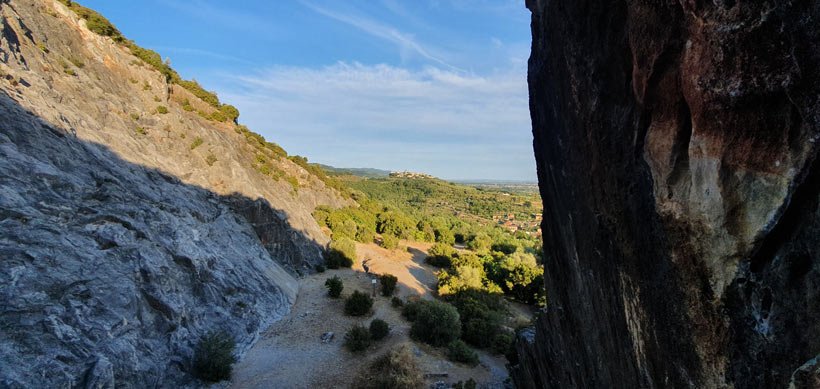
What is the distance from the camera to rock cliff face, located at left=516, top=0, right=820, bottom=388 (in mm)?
2252

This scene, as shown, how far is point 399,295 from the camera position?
18672 millimetres

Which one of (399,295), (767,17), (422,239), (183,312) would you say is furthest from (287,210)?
(767,17)

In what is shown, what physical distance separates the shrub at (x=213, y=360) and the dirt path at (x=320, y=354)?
0.47 meters

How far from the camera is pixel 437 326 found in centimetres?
1352

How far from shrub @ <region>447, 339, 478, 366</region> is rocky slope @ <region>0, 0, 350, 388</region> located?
775cm

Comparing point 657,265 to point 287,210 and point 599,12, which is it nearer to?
point 599,12

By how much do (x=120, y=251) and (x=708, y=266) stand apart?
14.0 metres

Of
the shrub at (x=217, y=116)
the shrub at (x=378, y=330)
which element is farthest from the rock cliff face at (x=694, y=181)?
the shrub at (x=217, y=116)

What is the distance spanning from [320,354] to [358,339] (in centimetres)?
146

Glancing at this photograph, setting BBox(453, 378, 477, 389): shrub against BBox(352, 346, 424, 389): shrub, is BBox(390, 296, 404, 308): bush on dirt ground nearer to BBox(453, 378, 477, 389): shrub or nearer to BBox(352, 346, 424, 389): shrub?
BBox(352, 346, 424, 389): shrub

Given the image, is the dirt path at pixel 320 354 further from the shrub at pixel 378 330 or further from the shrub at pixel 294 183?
the shrub at pixel 294 183

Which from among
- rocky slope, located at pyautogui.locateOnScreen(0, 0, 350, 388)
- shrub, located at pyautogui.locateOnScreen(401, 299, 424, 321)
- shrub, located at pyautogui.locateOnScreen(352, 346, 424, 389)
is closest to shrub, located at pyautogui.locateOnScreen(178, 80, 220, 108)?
rocky slope, located at pyautogui.locateOnScreen(0, 0, 350, 388)

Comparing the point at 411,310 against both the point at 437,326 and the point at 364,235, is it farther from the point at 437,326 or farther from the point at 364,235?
the point at 364,235

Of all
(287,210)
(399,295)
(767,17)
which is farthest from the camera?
(287,210)
